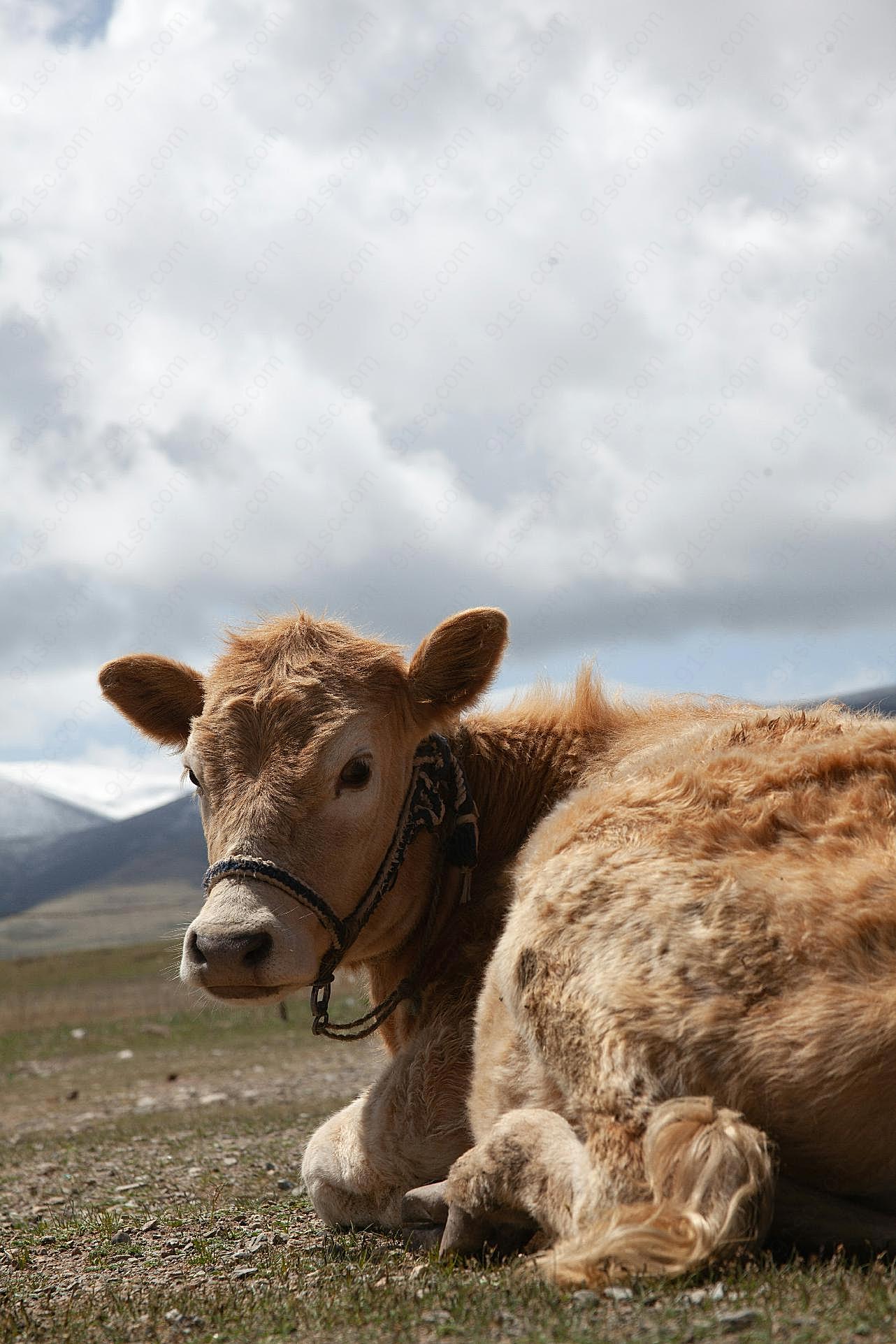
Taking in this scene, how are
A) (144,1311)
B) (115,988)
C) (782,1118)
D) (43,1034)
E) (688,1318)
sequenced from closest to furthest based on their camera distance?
(688,1318) < (782,1118) < (144,1311) < (43,1034) < (115,988)

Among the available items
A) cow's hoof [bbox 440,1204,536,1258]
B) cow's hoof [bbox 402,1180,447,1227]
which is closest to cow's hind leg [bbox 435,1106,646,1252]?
cow's hoof [bbox 440,1204,536,1258]

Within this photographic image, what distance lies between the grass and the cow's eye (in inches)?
91.4

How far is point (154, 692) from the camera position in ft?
26.4

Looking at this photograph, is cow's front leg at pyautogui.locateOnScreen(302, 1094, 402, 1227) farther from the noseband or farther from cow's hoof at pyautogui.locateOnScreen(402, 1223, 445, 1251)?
the noseband

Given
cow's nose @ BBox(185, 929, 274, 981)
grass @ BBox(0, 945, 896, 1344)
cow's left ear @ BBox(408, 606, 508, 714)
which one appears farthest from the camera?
cow's left ear @ BBox(408, 606, 508, 714)

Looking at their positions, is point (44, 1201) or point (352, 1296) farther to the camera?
point (44, 1201)

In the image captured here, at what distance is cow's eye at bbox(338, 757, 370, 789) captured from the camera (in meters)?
6.73

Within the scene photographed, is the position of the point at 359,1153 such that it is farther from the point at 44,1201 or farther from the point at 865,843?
the point at 44,1201

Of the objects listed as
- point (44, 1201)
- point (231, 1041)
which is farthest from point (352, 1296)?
point (231, 1041)

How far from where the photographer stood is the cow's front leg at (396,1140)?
635cm

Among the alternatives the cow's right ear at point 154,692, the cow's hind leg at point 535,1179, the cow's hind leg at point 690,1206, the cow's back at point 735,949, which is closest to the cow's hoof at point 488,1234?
the cow's hind leg at point 535,1179

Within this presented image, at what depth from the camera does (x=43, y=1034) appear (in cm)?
3719

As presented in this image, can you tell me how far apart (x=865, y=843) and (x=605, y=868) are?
1.10 metres

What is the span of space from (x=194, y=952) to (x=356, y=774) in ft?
4.53
